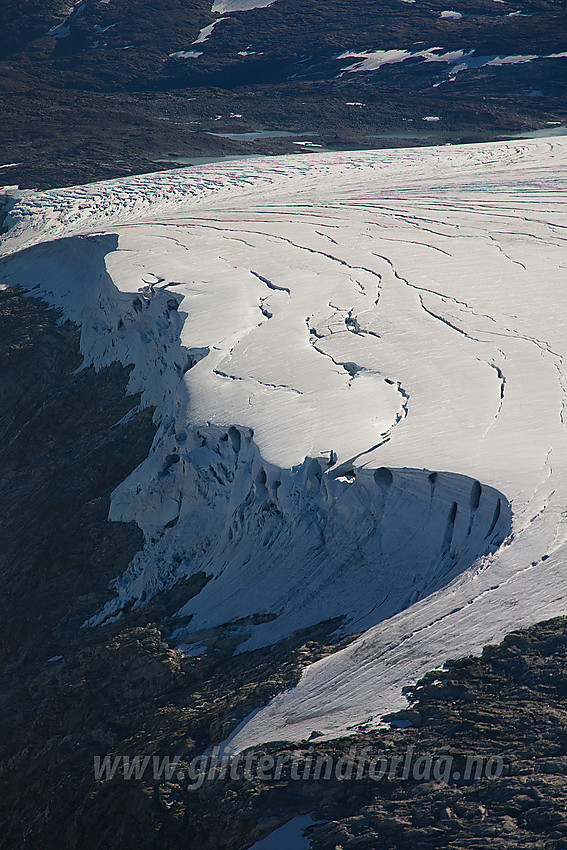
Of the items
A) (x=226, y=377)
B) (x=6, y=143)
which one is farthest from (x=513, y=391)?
(x=6, y=143)

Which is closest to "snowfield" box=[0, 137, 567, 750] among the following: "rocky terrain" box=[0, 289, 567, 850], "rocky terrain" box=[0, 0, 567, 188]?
"rocky terrain" box=[0, 289, 567, 850]

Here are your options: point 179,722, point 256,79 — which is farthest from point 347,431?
point 256,79

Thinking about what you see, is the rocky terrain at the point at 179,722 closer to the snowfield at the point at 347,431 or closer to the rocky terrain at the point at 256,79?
the snowfield at the point at 347,431

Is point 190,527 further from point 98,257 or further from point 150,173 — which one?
point 150,173

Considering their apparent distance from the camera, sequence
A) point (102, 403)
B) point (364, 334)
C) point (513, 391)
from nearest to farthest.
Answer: point (513, 391), point (364, 334), point (102, 403)

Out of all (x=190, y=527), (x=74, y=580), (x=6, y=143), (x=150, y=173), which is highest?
(x=6, y=143)

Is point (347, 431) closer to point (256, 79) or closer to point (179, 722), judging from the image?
point (179, 722)

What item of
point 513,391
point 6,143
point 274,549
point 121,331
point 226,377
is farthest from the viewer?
point 6,143
